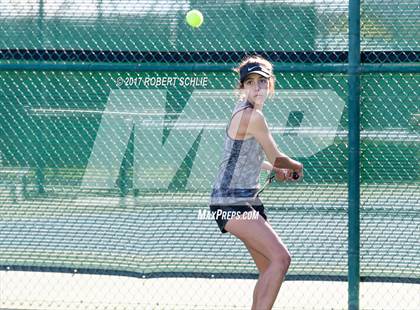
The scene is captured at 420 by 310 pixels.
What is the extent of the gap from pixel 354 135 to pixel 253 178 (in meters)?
0.94

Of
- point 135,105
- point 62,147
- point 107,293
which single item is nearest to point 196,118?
point 135,105

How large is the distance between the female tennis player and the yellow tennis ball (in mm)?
1501

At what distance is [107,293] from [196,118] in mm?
1493

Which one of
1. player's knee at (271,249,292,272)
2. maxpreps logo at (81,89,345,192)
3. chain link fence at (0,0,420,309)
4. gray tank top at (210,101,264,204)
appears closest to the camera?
player's knee at (271,249,292,272)

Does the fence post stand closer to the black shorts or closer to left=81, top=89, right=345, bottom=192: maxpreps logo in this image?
left=81, top=89, right=345, bottom=192: maxpreps logo

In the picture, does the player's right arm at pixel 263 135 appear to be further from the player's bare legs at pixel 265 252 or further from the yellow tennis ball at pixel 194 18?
the yellow tennis ball at pixel 194 18

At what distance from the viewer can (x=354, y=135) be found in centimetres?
613

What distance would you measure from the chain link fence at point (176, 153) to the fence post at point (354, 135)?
0.46 meters

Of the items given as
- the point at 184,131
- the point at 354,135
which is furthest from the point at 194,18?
the point at 354,135

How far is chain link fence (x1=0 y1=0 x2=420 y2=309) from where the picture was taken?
6746 mm

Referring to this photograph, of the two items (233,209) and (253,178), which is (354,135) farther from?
(233,209)

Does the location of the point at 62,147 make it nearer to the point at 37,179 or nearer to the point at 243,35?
the point at 37,179

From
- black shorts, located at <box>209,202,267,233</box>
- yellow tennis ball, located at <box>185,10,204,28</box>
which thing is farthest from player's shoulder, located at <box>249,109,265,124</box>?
yellow tennis ball, located at <box>185,10,204,28</box>

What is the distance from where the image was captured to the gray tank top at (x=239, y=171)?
5.47m
